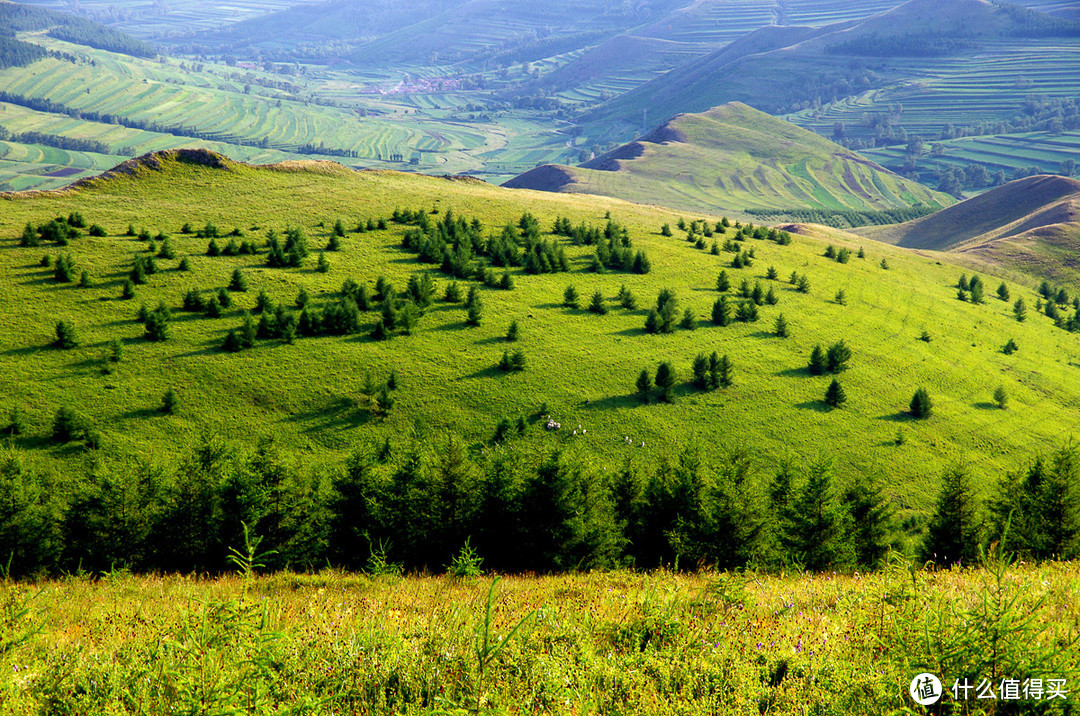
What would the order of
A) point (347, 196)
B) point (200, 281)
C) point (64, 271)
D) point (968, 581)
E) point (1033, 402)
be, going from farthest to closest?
point (347, 196) → point (1033, 402) → point (200, 281) → point (64, 271) → point (968, 581)

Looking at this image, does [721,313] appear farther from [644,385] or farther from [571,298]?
[644,385]

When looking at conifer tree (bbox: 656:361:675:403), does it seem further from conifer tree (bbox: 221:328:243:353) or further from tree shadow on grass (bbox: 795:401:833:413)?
conifer tree (bbox: 221:328:243:353)

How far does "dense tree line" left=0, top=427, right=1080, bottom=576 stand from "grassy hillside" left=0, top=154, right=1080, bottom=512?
12.0 meters

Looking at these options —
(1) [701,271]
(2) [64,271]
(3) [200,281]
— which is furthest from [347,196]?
(1) [701,271]

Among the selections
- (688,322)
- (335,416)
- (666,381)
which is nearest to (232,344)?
(335,416)

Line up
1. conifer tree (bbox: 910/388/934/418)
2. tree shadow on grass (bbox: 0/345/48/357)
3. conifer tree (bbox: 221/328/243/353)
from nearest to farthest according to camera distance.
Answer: tree shadow on grass (bbox: 0/345/48/357), conifer tree (bbox: 221/328/243/353), conifer tree (bbox: 910/388/934/418)

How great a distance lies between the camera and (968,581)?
12.3 m

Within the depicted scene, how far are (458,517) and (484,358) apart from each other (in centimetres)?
3220

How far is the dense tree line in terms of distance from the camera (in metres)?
26.7

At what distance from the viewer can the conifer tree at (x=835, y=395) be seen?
60.1 meters

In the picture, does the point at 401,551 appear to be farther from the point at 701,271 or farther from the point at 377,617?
the point at 701,271

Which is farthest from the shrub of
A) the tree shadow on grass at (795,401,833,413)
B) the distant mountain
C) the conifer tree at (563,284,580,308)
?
the distant mountain

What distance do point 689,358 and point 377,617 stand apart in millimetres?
58627

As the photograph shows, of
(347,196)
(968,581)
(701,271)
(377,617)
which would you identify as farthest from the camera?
(347,196)
